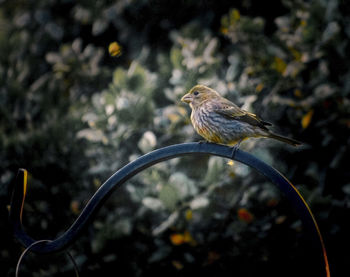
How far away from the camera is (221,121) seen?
185cm

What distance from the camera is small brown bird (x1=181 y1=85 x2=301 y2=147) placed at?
178cm

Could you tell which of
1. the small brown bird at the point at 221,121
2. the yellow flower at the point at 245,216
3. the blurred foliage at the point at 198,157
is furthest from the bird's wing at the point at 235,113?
the yellow flower at the point at 245,216

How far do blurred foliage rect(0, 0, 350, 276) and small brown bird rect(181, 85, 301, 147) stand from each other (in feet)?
1.02

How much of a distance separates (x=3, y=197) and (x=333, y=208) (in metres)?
2.20

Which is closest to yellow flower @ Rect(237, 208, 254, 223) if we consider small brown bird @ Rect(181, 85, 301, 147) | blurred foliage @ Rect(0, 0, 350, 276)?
blurred foliage @ Rect(0, 0, 350, 276)

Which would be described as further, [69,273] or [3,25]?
[3,25]

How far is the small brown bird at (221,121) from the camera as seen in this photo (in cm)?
178

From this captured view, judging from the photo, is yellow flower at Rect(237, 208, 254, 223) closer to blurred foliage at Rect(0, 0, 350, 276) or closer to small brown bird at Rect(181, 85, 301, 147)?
blurred foliage at Rect(0, 0, 350, 276)

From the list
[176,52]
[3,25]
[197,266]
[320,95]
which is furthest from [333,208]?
[3,25]

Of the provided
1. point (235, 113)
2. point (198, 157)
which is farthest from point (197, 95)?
point (198, 157)

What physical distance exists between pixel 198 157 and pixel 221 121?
1.93 ft

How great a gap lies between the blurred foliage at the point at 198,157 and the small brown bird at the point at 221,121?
1.02 ft

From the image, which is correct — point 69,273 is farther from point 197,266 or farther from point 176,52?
point 176,52

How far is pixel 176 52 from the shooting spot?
234cm
